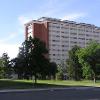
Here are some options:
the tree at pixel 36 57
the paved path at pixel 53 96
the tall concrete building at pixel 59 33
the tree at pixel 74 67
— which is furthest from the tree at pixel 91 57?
the tall concrete building at pixel 59 33

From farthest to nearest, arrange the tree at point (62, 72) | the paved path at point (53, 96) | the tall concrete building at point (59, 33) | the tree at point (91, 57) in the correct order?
the tall concrete building at point (59, 33) → the tree at point (62, 72) → the tree at point (91, 57) → the paved path at point (53, 96)

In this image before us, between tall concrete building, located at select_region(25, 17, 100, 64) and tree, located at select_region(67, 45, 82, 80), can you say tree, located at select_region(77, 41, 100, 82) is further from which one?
tall concrete building, located at select_region(25, 17, 100, 64)

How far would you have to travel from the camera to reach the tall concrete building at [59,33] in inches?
6727

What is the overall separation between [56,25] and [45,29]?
879cm

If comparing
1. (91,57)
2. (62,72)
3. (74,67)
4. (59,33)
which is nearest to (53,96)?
(91,57)

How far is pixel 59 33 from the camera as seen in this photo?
588ft

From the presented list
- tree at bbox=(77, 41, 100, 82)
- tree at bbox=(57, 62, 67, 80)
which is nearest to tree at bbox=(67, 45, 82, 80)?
tree at bbox=(57, 62, 67, 80)

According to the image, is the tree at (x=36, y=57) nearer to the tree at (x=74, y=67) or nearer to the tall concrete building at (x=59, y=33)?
the tree at (x=74, y=67)

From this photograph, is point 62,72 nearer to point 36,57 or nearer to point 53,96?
point 36,57

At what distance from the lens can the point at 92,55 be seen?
261 ft

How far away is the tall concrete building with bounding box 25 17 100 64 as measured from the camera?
17088 cm

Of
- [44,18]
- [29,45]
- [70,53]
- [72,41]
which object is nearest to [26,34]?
[44,18]

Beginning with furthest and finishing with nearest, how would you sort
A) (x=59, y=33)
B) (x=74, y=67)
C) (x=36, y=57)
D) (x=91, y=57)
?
1. (x=59, y=33)
2. (x=74, y=67)
3. (x=91, y=57)
4. (x=36, y=57)

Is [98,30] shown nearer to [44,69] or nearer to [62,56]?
[62,56]
